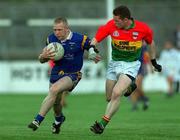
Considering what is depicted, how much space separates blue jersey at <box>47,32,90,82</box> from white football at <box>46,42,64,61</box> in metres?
0.20

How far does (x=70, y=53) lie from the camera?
1417 centimetres

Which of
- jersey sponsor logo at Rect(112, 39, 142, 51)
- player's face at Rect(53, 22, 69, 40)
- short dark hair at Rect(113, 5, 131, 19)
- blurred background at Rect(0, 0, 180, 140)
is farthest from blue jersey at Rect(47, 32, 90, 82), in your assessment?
blurred background at Rect(0, 0, 180, 140)

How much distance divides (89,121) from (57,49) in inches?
194

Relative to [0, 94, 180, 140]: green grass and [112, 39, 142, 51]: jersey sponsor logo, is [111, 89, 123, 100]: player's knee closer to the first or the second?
[0, 94, 180, 140]: green grass

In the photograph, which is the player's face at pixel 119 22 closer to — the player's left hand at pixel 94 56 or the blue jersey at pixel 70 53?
the blue jersey at pixel 70 53

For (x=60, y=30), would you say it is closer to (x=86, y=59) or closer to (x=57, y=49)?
(x=57, y=49)

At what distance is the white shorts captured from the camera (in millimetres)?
14516

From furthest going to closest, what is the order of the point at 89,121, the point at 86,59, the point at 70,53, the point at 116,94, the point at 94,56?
the point at 86,59 < the point at 89,121 < the point at 70,53 < the point at 116,94 < the point at 94,56

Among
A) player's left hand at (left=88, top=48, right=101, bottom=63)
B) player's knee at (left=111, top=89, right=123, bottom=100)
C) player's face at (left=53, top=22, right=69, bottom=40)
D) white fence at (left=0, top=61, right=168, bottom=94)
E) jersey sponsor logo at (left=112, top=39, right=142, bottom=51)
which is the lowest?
white fence at (left=0, top=61, right=168, bottom=94)

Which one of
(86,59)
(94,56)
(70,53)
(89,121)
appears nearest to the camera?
(94,56)

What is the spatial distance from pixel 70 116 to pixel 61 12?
1646cm

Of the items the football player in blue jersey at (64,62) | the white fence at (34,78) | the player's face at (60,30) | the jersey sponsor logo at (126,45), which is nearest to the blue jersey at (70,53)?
the football player in blue jersey at (64,62)

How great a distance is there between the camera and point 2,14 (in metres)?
36.2

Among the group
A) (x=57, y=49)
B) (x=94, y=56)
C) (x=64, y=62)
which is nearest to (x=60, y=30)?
(x=57, y=49)
